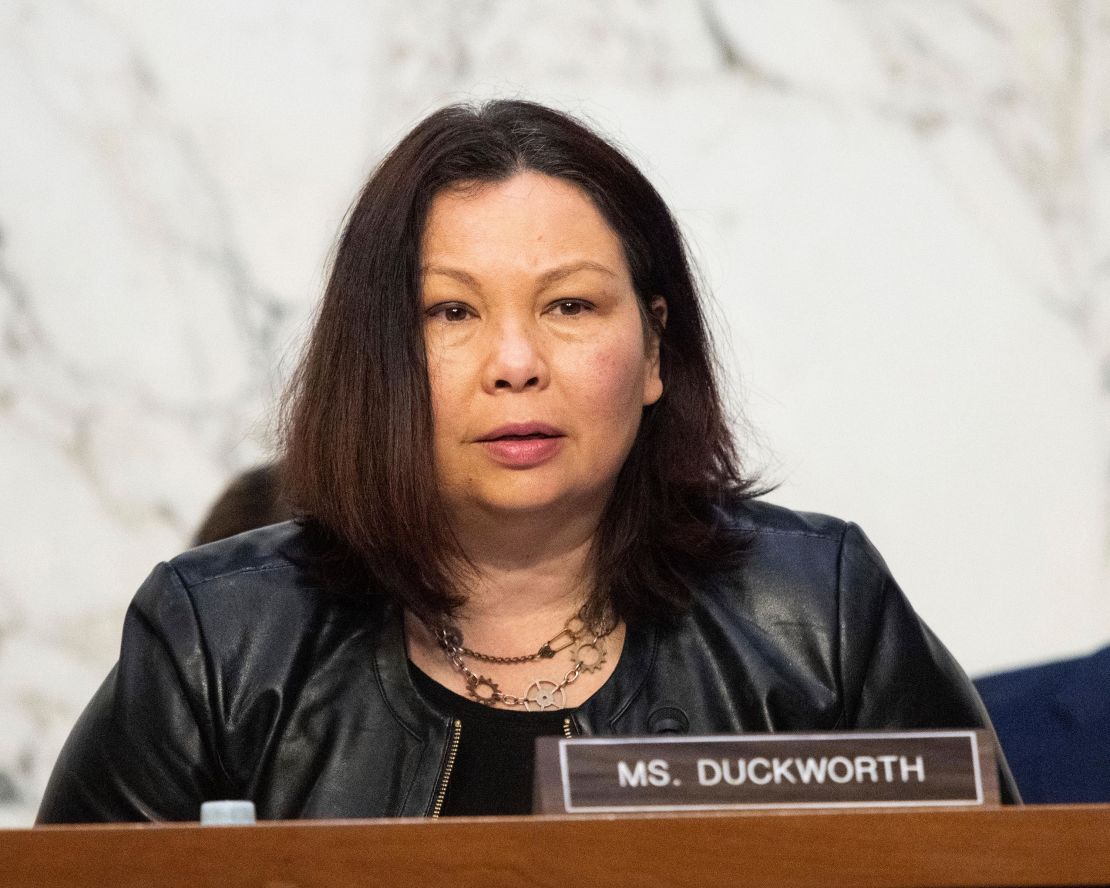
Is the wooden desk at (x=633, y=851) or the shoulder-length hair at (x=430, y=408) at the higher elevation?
the shoulder-length hair at (x=430, y=408)

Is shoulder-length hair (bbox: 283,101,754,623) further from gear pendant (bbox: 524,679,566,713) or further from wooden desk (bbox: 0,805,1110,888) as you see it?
wooden desk (bbox: 0,805,1110,888)

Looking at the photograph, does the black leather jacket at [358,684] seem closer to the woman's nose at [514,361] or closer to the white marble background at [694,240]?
A: the woman's nose at [514,361]

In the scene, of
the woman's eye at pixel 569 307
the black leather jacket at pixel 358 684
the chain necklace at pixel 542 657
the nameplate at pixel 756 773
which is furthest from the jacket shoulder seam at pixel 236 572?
the nameplate at pixel 756 773

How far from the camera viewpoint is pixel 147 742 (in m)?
1.59

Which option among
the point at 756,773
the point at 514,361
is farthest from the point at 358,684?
the point at 756,773

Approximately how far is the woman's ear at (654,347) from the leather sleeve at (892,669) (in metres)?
0.26

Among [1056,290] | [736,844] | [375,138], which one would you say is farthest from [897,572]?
[736,844]

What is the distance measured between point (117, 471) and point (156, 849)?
183 cm

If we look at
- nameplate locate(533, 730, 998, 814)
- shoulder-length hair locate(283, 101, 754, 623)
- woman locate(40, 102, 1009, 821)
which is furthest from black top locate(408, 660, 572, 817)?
nameplate locate(533, 730, 998, 814)

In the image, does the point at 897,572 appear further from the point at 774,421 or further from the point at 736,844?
the point at 736,844

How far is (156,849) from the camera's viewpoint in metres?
0.97

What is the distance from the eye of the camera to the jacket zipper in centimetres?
156

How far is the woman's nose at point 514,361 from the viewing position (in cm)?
154

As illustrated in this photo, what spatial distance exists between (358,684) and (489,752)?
0.15 meters
